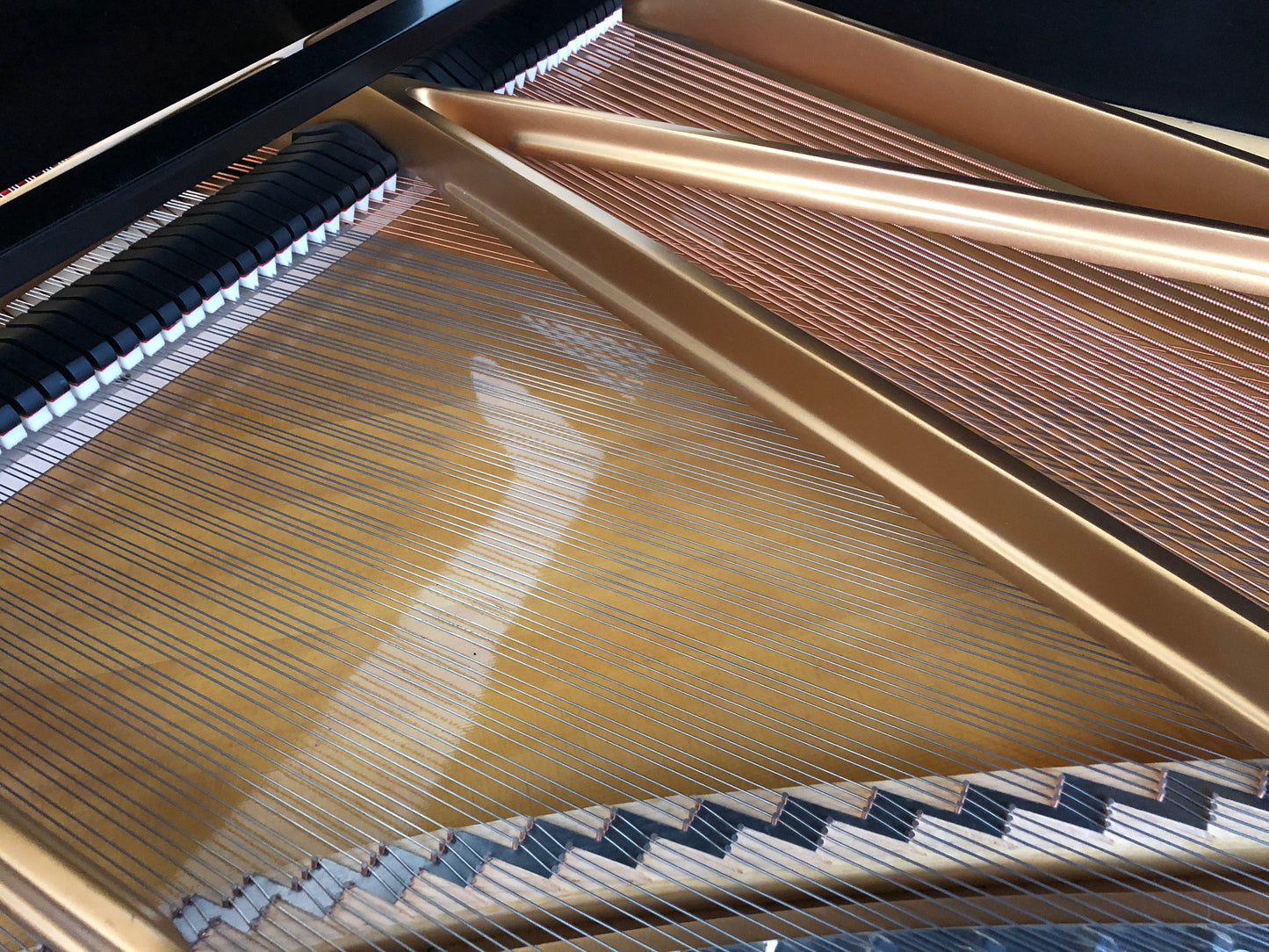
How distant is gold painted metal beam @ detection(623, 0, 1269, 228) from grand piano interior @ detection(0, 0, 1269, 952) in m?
0.01

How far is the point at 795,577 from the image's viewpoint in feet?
6.19

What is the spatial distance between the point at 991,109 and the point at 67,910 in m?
2.37

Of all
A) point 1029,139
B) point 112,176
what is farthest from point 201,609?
point 1029,139

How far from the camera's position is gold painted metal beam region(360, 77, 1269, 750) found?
1.53 metres

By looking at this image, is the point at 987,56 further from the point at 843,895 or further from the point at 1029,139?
the point at 843,895

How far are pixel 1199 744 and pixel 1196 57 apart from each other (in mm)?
→ 3211

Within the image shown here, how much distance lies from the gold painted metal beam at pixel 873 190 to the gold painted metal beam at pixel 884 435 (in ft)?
0.58

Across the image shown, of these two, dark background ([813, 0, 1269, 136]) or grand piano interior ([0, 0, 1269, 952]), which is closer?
grand piano interior ([0, 0, 1269, 952])

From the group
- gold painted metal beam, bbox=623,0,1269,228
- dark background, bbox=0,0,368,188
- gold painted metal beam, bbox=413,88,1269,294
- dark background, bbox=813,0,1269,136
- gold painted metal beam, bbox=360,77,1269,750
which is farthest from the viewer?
dark background, bbox=813,0,1269,136

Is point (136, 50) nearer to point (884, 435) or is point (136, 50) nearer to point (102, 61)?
point (102, 61)

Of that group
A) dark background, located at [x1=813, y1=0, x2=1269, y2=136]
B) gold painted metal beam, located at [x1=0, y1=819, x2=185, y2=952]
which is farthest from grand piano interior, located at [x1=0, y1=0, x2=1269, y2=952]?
dark background, located at [x1=813, y1=0, x2=1269, y2=136]

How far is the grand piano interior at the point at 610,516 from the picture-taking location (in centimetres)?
153

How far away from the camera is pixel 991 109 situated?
2.49 metres

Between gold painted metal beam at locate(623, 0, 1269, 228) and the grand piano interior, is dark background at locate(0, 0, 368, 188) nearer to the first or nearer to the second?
the grand piano interior
